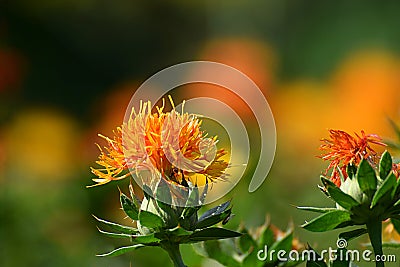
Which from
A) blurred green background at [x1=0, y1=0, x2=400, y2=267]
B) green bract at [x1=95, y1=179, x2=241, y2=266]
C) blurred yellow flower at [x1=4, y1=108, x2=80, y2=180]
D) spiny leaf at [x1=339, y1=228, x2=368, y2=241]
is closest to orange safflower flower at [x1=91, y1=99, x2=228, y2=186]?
green bract at [x1=95, y1=179, x2=241, y2=266]

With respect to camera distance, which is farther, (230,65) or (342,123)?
(230,65)

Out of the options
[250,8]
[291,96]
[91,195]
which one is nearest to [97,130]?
[91,195]

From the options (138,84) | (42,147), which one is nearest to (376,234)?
(42,147)

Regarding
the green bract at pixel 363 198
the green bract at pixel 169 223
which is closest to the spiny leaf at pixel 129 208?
the green bract at pixel 169 223

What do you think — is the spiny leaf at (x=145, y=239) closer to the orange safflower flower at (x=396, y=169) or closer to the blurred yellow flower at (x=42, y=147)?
the orange safflower flower at (x=396, y=169)

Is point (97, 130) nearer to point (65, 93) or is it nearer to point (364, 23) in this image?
point (65, 93)

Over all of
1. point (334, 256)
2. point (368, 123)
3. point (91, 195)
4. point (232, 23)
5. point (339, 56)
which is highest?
point (232, 23)

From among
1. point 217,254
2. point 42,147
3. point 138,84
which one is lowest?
point 217,254

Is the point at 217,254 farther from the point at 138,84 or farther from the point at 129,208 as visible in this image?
the point at 138,84
